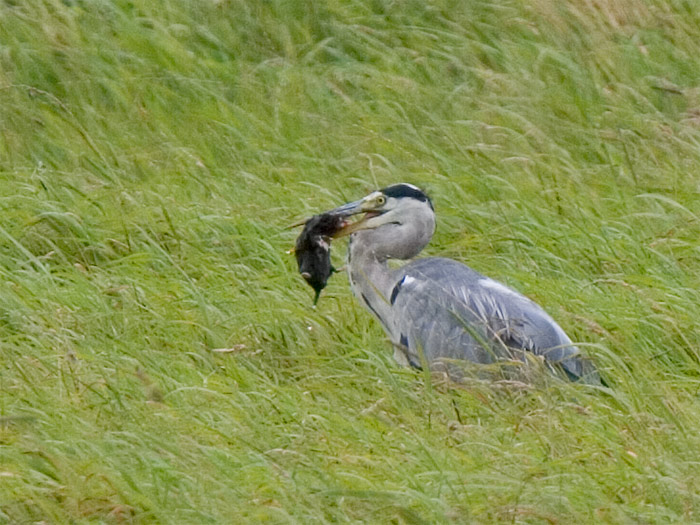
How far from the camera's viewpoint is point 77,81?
736 cm

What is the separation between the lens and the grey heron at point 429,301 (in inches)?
201

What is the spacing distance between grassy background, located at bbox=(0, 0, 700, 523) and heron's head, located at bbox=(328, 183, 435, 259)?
239 mm

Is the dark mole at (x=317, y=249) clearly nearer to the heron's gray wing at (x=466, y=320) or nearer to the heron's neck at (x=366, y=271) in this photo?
the heron's neck at (x=366, y=271)

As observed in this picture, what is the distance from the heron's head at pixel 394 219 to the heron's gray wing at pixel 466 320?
140 millimetres

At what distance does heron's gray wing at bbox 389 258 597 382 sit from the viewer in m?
5.11

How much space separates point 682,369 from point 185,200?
2219 mm

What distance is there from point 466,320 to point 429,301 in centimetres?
18

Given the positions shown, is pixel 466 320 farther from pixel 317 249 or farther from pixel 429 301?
pixel 317 249

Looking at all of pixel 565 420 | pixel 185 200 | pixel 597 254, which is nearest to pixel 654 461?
pixel 565 420

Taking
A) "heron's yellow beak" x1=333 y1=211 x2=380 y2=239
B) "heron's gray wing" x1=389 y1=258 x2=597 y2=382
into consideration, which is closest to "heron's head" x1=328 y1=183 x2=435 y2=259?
"heron's yellow beak" x1=333 y1=211 x2=380 y2=239

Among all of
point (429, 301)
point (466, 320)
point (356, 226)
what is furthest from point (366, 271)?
point (466, 320)

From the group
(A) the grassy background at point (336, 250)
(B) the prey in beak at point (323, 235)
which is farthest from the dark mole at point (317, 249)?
(A) the grassy background at point (336, 250)

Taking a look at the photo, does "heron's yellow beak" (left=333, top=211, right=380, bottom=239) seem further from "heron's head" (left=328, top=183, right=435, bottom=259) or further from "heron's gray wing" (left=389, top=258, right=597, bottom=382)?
"heron's gray wing" (left=389, top=258, right=597, bottom=382)

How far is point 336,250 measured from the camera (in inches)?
249
